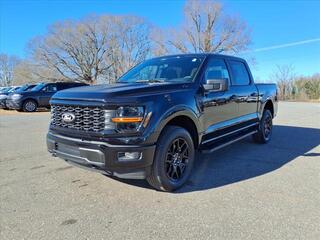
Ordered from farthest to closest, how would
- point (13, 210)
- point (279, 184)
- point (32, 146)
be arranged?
point (32, 146), point (279, 184), point (13, 210)

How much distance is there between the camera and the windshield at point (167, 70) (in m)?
5.02

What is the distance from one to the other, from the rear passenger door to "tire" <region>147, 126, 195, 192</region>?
74.9 inches

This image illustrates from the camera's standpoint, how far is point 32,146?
7258mm

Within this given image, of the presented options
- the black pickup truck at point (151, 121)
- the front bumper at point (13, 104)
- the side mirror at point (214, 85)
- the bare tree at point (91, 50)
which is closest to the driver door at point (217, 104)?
the black pickup truck at point (151, 121)

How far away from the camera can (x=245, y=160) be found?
585 cm

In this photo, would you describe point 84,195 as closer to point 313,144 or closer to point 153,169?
point 153,169

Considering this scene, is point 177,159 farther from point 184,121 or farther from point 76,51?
point 76,51

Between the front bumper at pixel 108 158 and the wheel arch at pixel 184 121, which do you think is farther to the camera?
the wheel arch at pixel 184 121

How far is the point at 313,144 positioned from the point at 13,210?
6.82 meters

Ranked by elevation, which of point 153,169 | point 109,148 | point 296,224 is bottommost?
point 296,224

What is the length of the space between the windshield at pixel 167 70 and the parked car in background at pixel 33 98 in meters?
13.0

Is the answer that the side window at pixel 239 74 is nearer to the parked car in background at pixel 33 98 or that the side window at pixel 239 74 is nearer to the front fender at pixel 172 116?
the front fender at pixel 172 116

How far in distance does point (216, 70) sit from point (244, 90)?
3.77 feet

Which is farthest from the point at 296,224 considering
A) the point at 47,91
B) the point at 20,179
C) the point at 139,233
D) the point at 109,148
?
the point at 47,91
